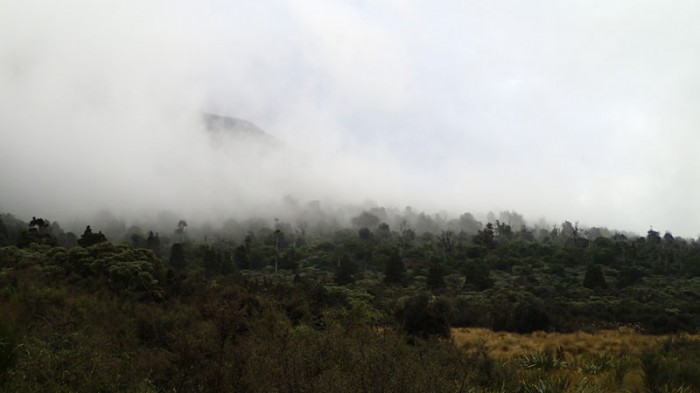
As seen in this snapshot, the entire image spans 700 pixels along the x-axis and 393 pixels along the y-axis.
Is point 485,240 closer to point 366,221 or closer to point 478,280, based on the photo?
point 478,280

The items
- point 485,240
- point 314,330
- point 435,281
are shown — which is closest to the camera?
point 314,330

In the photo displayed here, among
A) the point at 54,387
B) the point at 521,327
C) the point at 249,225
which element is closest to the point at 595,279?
the point at 521,327

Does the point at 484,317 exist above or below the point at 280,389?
below

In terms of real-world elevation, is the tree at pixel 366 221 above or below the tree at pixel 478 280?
above

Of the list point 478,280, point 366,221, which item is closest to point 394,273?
point 478,280

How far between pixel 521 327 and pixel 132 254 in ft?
69.8

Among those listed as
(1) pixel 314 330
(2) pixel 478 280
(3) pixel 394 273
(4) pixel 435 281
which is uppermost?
(1) pixel 314 330

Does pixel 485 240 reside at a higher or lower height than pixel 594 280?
higher

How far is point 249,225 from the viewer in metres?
154

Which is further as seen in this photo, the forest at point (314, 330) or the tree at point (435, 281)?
the tree at point (435, 281)

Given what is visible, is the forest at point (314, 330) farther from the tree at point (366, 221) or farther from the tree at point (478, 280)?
the tree at point (366, 221)

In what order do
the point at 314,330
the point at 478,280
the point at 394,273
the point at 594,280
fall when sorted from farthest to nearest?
1. the point at 394,273
2. the point at 478,280
3. the point at 594,280
4. the point at 314,330

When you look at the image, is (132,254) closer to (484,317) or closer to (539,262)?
(484,317)

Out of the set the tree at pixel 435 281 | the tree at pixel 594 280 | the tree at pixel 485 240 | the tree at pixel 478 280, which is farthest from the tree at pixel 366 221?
the tree at pixel 594 280
